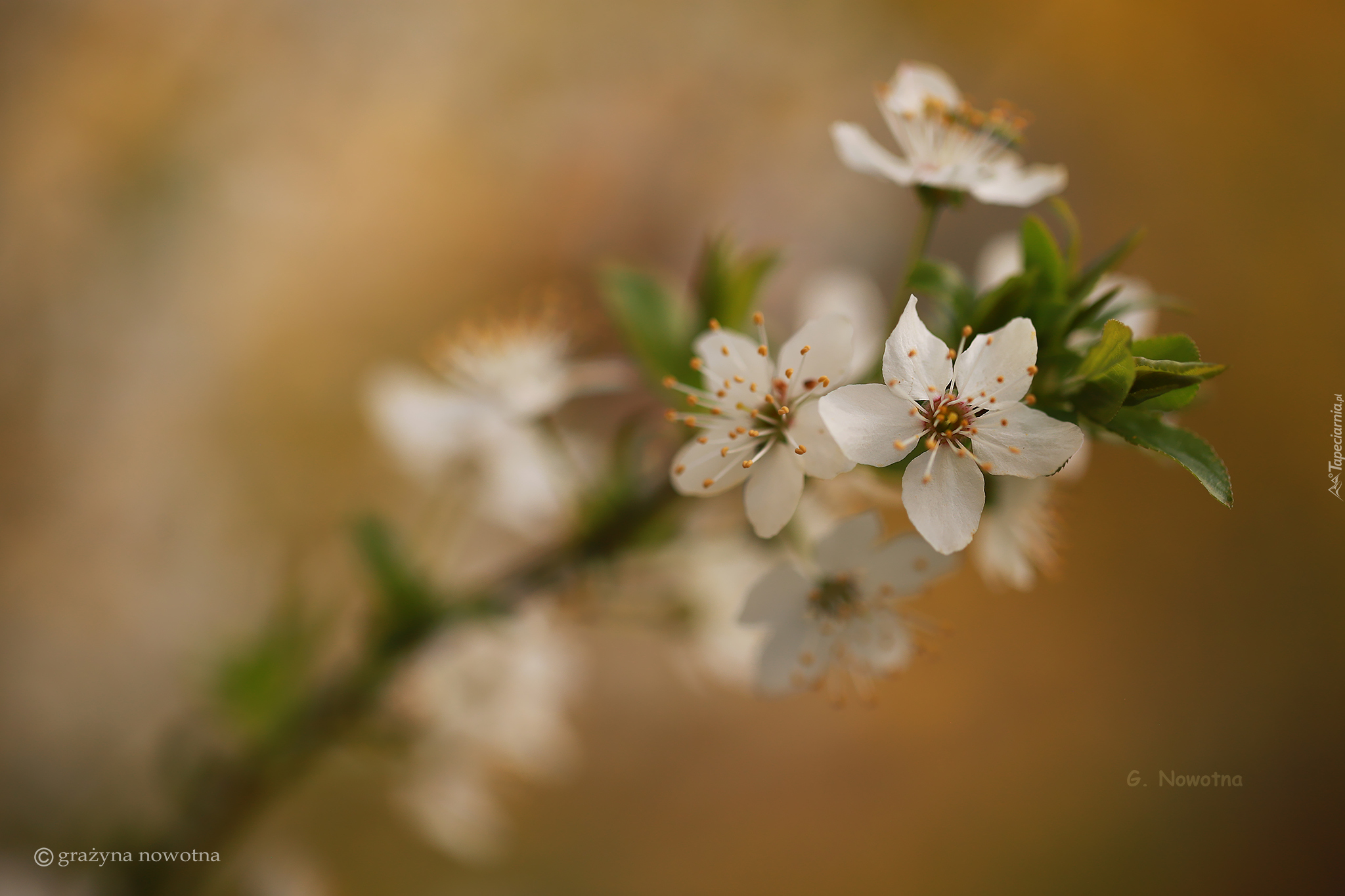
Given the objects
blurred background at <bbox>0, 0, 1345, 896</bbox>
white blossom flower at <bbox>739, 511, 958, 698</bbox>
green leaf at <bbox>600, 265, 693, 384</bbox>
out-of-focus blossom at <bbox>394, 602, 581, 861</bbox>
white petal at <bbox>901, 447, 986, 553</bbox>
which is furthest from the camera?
blurred background at <bbox>0, 0, 1345, 896</bbox>

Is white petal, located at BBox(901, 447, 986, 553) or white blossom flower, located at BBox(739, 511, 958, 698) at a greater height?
white petal, located at BBox(901, 447, 986, 553)

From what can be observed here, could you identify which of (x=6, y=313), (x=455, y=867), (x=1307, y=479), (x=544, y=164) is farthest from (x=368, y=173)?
(x=1307, y=479)

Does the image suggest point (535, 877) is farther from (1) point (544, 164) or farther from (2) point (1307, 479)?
(2) point (1307, 479)

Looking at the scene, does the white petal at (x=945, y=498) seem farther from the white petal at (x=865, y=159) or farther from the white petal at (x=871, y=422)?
the white petal at (x=865, y=159)

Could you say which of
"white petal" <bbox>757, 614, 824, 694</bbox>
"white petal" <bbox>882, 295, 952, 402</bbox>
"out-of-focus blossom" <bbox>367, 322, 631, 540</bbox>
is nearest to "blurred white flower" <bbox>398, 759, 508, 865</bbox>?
"out-of-focus blossom" <bbox>367, 322, 631, 540</bbox>

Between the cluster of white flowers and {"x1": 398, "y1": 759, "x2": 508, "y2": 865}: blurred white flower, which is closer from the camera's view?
the cluster of white flowers

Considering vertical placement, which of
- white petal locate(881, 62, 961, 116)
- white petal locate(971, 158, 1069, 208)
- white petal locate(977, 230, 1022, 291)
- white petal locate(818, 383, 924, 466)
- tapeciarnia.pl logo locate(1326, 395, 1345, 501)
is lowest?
tapeciarnia.pl logo locate(1326, 395, 1345, 501)

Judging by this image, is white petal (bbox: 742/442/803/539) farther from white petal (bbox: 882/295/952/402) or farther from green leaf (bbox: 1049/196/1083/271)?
green leaf (bbox: 1049/196/1083/271)
